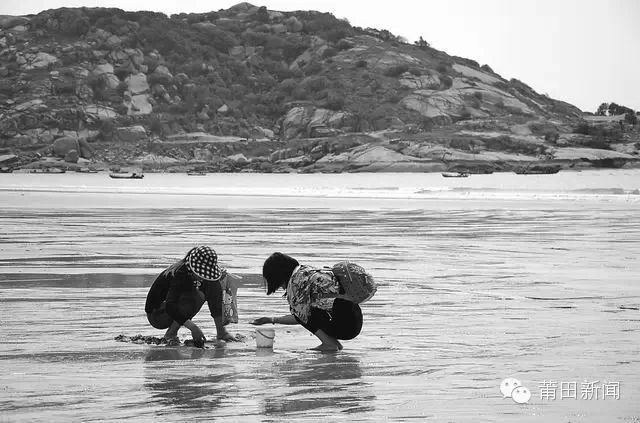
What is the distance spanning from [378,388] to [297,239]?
16.6 metres

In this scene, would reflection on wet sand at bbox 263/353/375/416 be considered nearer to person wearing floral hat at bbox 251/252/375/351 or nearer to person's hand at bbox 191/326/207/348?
person wearing floral hat at bbox 251/252/375/351

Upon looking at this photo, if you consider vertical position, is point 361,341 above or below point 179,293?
below

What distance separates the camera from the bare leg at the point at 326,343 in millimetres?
11164

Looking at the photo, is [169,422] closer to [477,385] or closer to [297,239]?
[477,385]

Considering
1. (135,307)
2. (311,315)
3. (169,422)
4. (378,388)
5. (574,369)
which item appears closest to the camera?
(169,422)

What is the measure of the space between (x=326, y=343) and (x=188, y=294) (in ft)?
4.66

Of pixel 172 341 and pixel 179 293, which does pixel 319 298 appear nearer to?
pixel 179 293

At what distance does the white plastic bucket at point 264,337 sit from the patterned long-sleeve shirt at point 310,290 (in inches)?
18.7

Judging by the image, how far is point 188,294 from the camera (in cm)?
1161

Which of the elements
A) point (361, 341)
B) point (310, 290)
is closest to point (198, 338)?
point (310, 290)

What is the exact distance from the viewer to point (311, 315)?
11.4m

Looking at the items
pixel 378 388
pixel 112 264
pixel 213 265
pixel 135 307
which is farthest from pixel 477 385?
pixel 112 264

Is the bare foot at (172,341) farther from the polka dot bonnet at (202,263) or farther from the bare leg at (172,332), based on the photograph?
the polka dot bonnet at (202,263)

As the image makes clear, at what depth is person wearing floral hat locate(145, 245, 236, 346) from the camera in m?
11.4
